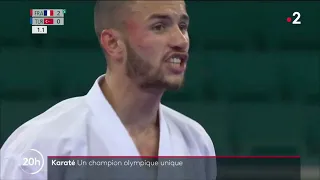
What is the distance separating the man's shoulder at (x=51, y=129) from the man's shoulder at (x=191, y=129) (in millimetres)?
206

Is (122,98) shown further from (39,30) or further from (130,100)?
(39,30)

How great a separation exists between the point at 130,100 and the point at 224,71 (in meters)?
0.24

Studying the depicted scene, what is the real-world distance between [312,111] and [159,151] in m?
0.38

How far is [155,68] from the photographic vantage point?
104 cm

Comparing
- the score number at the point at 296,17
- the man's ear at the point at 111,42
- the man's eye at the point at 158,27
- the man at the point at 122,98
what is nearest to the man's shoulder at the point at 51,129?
the man at the point at 122,98

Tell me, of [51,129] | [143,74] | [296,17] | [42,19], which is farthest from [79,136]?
[296,17]

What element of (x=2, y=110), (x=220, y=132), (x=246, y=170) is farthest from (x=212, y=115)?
(x=2, y=110)

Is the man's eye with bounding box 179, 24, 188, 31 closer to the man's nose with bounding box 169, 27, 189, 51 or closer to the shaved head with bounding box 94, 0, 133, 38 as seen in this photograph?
the man's nose with bounding box 169, 27, 189, 51

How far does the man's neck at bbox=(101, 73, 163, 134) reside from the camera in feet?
3.54

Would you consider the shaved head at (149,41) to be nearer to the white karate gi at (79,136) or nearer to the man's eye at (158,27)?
the man's eye at (158,27)

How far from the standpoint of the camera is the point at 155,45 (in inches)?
40.8

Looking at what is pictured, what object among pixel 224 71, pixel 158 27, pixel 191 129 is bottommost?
pixel 191 129

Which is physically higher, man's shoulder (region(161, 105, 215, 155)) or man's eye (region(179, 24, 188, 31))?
man's eye (region(179, 24, 188, 31))

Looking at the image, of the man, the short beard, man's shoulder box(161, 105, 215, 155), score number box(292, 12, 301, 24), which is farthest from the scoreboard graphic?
score number box(292, 12, 301, 24)
